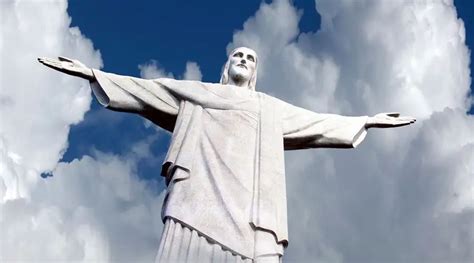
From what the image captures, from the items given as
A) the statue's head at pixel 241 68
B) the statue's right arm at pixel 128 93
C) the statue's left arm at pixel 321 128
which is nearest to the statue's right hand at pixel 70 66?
the statue's right arm at pixel 128 93

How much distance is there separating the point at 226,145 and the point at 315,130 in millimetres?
1899

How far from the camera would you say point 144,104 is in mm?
14211

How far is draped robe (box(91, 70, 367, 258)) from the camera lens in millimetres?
12641

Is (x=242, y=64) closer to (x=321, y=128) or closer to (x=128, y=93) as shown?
(x=321, y=128)

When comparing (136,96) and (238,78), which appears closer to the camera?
(136,96)

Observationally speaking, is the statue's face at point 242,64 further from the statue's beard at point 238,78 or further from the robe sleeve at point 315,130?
the robe sleeve at point 315,130

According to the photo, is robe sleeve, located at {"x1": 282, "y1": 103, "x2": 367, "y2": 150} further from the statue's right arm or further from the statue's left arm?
the statue's right arm

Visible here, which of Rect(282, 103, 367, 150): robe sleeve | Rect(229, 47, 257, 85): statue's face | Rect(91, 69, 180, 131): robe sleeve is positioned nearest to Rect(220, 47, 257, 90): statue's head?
Rect(229, 47, 257, 85): statue's face

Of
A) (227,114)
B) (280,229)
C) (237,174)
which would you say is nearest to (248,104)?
(227,114)

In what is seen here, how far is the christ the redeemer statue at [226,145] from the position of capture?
12.4 metres

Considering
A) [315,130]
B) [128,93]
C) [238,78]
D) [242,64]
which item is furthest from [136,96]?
[315,130]

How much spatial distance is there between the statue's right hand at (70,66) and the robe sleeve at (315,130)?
137 inches

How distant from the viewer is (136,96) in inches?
558

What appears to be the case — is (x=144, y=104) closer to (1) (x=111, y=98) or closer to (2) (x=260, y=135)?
(1) (x=111, y=98)
